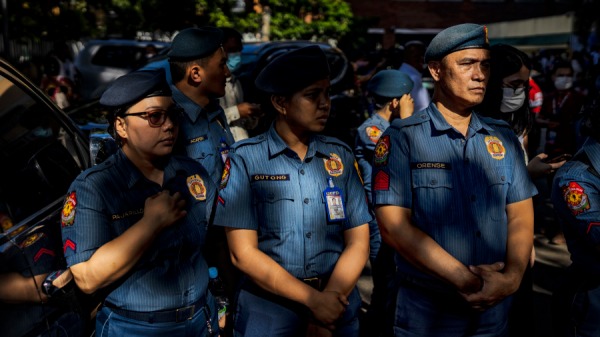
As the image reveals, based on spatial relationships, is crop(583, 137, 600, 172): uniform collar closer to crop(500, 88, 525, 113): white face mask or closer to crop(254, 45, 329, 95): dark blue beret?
crop(500, 88, 525, 113): white face mask

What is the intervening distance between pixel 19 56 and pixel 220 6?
9.26 metres

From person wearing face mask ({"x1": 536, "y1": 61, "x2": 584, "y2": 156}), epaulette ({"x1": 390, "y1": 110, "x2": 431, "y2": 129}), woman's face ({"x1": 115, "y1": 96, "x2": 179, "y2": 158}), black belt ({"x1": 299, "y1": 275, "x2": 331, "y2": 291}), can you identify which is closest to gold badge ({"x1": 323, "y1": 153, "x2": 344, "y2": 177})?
epaulette ({"x1": 390, "y1": 110, "x2": 431, "y2": 129})

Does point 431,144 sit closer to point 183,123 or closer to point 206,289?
point 206,289

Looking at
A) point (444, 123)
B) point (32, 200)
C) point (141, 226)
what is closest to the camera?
point (141, 226)

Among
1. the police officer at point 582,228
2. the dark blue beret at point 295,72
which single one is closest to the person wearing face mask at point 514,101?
the police officer at point 582,228

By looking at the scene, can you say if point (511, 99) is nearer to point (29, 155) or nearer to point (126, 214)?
point (126, 214)

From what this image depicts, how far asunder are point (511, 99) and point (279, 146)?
5.93 ft

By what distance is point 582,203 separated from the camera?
2.83 meters

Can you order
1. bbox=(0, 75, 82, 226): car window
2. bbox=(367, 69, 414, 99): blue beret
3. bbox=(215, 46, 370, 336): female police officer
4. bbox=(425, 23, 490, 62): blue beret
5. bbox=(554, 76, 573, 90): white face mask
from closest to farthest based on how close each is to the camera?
1. bbox=(215, 46, 370, 336): female police officer
2. bbox=(425, 23, 490, 62): blue beret
3. bbox=(0, 75, 82, 226): car window
4. bbox=(367, 69, 414, 99): blue beret
5. bbox=(554, 76, 573, 90): white face mask

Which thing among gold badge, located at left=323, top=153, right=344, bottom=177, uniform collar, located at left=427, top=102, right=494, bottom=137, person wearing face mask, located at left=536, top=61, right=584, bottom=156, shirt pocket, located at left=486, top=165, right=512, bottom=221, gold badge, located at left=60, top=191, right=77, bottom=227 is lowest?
person wearing face mask, located at left=536, top=61, right=584, bottom=156

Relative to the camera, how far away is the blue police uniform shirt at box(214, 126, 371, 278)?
2.65 metres

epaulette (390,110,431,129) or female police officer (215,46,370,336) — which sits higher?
epaulette (390,110,431,129)

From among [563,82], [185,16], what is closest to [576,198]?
[563,82]

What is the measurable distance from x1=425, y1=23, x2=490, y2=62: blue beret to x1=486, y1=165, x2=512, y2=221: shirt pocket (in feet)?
1.73
